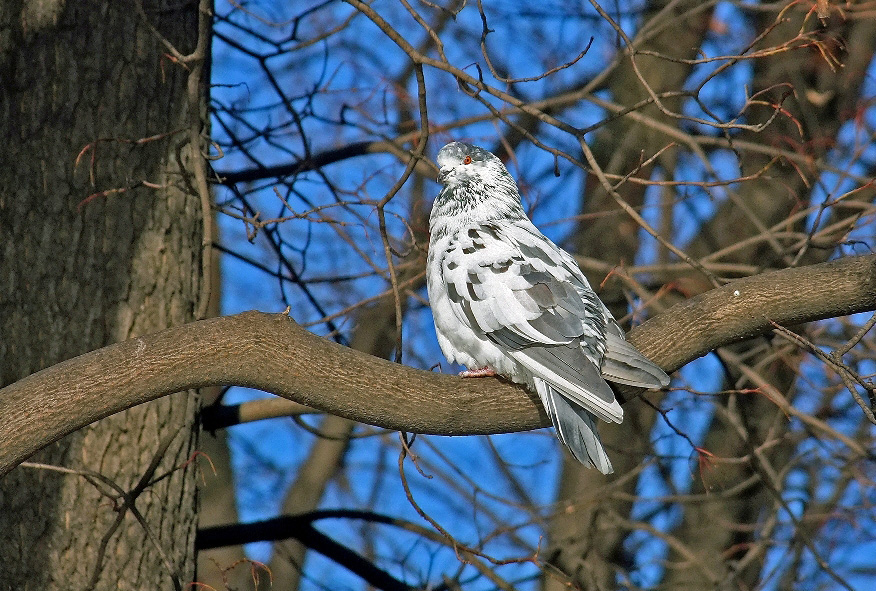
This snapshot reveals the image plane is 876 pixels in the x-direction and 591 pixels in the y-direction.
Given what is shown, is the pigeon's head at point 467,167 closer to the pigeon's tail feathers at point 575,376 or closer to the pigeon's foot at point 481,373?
the pigeon's foot at point 481,373

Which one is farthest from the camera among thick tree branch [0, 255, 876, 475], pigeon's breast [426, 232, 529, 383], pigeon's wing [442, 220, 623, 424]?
pigeon's breast [426, 232, 529, 383]

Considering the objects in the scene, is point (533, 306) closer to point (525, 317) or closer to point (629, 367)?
point (525, 317)

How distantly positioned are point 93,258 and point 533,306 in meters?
1.83

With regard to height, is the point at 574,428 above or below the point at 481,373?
below

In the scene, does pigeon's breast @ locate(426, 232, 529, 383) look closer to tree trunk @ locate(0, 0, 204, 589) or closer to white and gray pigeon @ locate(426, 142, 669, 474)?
white and gray pigeon @ locate(426, 142, 669, 474)

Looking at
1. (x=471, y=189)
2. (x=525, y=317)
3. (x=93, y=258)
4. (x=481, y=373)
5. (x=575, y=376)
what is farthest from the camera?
(x=471, y=189)

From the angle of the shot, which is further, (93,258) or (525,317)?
(93,258)

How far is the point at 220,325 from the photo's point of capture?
285cm

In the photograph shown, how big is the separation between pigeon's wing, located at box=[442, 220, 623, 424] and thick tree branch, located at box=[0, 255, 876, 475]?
17 centimetres

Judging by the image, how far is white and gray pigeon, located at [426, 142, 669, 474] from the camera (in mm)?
3152

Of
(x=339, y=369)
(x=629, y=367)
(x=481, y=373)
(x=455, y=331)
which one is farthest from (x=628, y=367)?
(x=339, y=369)

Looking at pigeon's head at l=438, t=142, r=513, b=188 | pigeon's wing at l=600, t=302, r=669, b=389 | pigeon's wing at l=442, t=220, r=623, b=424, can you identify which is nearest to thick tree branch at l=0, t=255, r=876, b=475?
pigeon's wing at l=600, t=302, r=669, b=389

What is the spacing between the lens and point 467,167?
407 centimetres

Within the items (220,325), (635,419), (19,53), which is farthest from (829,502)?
(19,53)
